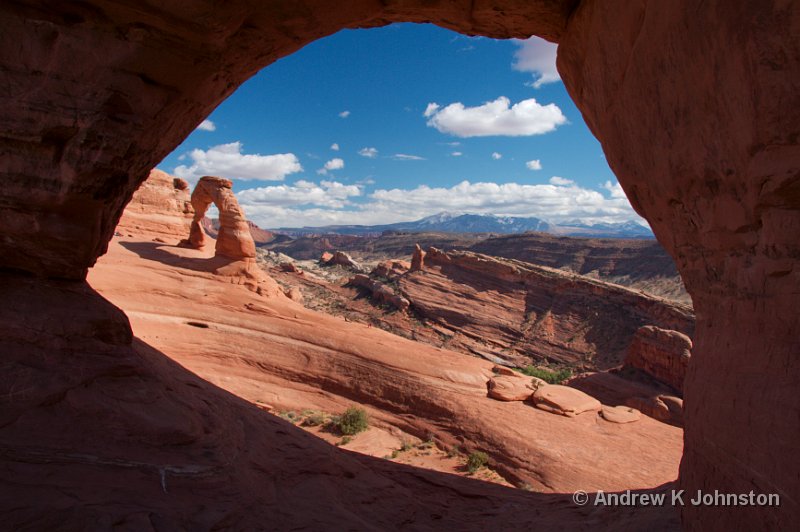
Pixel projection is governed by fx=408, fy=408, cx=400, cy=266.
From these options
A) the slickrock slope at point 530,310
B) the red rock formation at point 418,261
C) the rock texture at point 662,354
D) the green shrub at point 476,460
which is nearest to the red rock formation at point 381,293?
the slickrock slope at point 530,310

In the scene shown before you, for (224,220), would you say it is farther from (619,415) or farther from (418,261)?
(418,261)

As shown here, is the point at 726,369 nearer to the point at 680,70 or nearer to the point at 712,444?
the point at 712,444

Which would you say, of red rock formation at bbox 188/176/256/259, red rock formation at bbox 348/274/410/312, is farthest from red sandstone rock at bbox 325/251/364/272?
red rock formation at bbox 188/176/256/259

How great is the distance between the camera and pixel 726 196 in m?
3.54

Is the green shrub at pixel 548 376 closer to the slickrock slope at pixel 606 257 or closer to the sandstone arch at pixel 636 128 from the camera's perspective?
the sandstone arch at pixel 636 128

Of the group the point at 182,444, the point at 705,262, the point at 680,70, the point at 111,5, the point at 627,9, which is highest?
the point at 627,9

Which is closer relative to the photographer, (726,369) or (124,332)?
(726,369)

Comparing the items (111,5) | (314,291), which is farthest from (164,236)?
(111,5)

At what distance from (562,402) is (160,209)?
22.9 metres

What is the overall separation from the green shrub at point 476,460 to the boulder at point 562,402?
2796 millimetres

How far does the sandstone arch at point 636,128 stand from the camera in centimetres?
307

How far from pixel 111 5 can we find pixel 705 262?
669cm

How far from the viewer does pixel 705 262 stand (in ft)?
13.4

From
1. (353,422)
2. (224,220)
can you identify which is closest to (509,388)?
(353,422)
